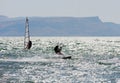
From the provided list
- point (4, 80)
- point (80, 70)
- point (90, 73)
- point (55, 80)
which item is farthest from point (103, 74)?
point (4, 80)

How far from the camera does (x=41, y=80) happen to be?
173 feet

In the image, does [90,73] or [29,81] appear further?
[90,73]

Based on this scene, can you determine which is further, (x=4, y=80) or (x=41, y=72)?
(x=41, y=72)

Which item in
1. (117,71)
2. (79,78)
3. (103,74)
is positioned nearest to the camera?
(79,78)

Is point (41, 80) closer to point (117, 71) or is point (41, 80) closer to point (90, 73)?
point (90, 73)

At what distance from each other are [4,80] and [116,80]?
545 inches

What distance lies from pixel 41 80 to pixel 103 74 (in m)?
12.4

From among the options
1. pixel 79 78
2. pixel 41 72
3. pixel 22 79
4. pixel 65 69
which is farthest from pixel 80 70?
pixel 22 79

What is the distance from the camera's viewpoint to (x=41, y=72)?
63781 mm

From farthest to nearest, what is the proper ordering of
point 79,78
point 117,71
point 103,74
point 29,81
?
1. point 117,71
2. point 103,74
3. point 79,78
4. point 29,81

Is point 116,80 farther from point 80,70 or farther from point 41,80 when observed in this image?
point 80,70

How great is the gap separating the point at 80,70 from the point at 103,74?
21.3 ft

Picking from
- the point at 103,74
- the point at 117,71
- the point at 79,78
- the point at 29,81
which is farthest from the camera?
the point at 117,71

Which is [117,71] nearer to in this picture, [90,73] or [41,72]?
[90,73]
